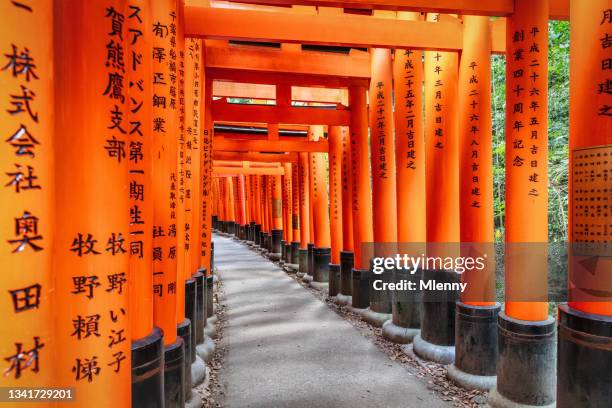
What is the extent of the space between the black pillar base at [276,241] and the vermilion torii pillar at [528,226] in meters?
13.1

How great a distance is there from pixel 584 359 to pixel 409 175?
3.22 meters

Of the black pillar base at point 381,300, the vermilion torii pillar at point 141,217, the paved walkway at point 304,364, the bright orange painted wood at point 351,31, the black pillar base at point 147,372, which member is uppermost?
the bright orange painted wood at point 351,31

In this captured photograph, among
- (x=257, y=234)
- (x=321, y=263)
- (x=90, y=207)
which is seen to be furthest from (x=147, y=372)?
(x=257, y=234)

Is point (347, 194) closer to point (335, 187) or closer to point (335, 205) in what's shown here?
point (335, 187)

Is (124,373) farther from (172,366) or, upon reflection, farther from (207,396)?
(207,396)

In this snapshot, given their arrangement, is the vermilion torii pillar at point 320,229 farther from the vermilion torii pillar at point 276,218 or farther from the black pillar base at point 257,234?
the black pillar base at point 257,234

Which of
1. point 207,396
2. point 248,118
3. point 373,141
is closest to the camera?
point 207,396

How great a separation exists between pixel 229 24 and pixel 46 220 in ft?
10.6

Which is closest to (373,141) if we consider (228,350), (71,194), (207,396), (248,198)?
Result: (228,350)

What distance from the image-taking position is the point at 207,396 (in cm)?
393

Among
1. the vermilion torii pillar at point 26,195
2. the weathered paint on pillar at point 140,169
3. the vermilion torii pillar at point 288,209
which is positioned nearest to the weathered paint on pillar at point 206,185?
the weathered paint on pillar at point 140,169

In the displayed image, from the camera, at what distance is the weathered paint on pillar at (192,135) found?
13.9 feet

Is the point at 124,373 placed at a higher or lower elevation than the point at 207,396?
higher

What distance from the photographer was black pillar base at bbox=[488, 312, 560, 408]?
3348mm
